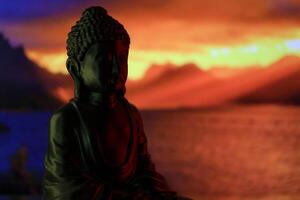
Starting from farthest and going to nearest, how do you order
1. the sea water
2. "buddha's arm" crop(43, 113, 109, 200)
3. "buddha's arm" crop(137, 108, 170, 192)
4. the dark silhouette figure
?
the sea water
the dark silhouette figure
"buddha's arm" crop(137, 108, 170, 192)
"buddha's arm" crop(43, 113, 109, 200)

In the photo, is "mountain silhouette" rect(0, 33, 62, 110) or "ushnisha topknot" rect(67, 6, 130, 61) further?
"mountain silhouette" rect(0, 33, 62, 110)

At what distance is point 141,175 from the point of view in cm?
125

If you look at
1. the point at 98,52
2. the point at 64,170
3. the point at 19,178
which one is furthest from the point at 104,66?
the point at 19,178

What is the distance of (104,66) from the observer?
1.17 meters

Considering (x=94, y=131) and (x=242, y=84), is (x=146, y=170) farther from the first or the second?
(x=242, y=84)

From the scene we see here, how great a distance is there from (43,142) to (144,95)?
0.67 meters

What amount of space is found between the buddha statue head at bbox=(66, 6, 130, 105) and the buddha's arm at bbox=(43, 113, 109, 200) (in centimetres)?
12

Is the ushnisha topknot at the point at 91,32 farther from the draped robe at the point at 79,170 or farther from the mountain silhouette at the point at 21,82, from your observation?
the mountain silhouette at the point at 21,82

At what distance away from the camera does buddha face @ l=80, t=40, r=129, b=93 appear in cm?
117

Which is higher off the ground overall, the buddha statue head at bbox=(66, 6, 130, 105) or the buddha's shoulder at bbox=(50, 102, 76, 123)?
the buddha statue head at bbox=(66, 6, 130, 105)

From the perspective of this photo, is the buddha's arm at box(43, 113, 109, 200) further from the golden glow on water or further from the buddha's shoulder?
the golden glow on water

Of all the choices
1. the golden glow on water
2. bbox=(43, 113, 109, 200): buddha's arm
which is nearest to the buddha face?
bbox=(43, 113, 109, 200): buddha's arm

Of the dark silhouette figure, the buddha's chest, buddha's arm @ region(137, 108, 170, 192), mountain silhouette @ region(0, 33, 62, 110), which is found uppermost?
mountain silhouette @ region(0, 33, 62, 110)

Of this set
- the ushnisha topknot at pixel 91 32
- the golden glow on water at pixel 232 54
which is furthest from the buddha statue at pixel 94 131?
the golden glow on water at pixel 232 54
